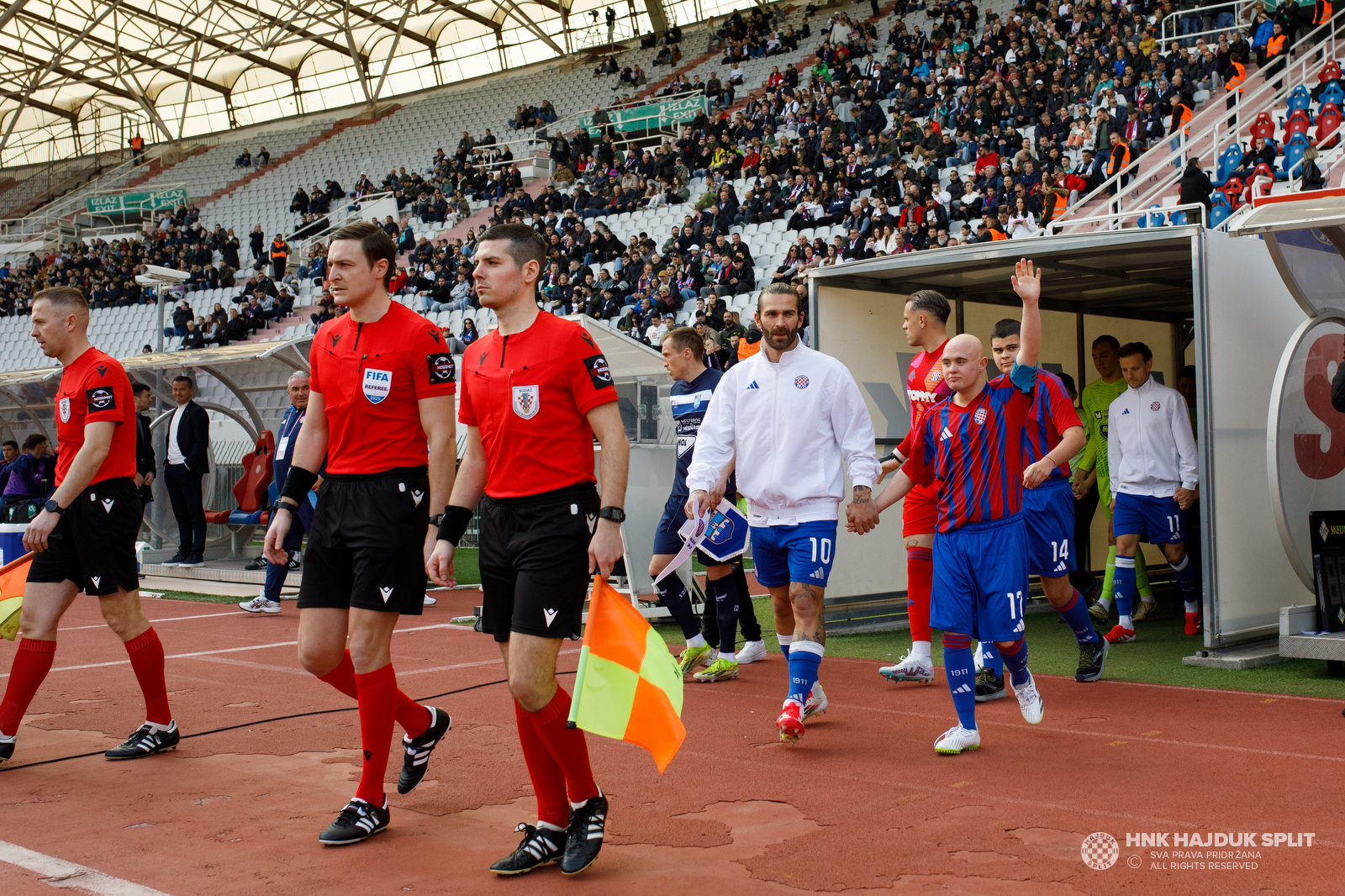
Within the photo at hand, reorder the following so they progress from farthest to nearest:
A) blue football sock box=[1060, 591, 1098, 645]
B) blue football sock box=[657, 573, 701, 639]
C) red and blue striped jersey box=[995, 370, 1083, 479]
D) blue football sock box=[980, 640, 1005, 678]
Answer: blue football sock box=[657, 573, 701, 639] < blue football sock box=[980, 640, 1005, 678] < blue football sock box=[1060, 591, 1098, 645] < red and blue striped jersey box=[995, 370, 1083, 479]

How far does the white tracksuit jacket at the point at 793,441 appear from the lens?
16.7 feet

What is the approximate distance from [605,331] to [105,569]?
649cm

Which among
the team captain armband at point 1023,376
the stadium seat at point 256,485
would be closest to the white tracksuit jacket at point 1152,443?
the team captain armband at point 1023,376

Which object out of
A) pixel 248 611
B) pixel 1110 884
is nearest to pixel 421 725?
pixel 1110 884

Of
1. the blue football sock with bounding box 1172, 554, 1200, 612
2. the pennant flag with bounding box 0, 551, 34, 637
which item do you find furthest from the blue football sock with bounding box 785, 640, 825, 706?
the blue football sock with bounding box 1172, 554, 1200, 612

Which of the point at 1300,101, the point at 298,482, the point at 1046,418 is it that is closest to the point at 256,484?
the point at 298,482

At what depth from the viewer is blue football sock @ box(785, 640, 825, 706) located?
5.02 meters

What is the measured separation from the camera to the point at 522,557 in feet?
11.8

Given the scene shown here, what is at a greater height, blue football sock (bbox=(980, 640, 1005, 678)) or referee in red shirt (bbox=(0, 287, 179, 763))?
referee in red shirt (bbox=(0, 287, 179, 763))

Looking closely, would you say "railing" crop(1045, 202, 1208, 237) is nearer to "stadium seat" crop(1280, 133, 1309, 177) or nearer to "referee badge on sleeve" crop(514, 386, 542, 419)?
"stadium seat" crop(1280, 133, 1309, 177)

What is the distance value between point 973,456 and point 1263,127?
44.7 ft

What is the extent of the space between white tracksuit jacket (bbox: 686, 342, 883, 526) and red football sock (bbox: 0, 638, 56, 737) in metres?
2.90

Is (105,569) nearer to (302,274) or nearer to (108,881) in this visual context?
(108,881)

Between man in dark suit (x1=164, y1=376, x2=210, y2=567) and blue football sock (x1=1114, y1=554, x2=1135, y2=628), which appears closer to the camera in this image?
blue football sock (x1=1114, y1=554, x2=1135, y2=628)
